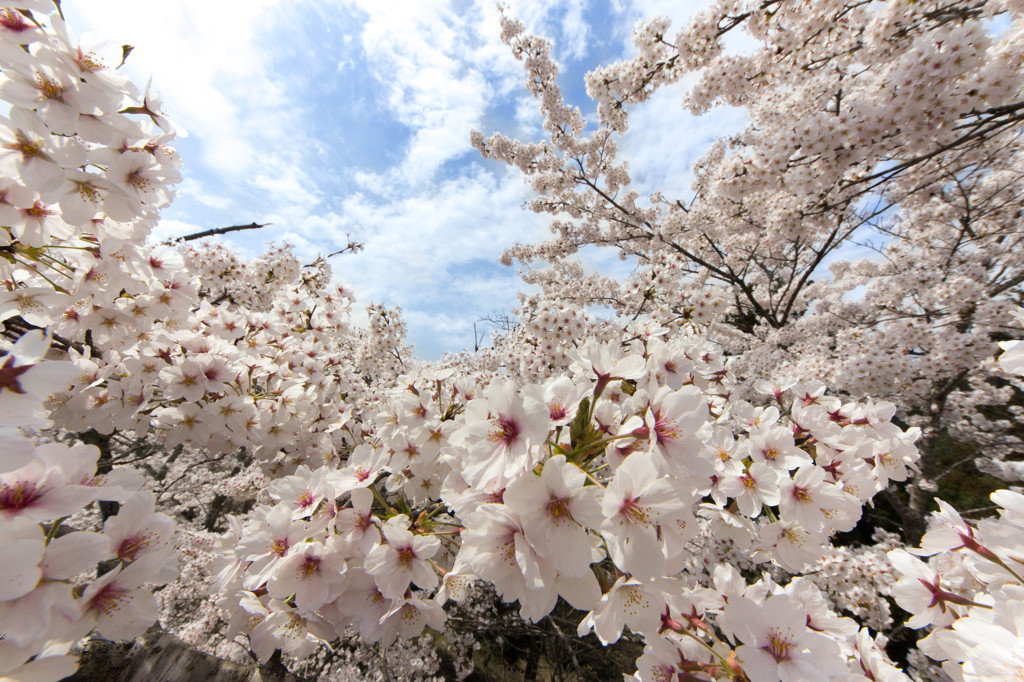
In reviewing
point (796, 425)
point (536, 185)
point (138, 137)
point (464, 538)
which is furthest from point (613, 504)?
point (536, 185)

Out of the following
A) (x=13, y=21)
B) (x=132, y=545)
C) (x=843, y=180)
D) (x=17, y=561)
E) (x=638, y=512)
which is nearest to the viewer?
(x=17, y=561)

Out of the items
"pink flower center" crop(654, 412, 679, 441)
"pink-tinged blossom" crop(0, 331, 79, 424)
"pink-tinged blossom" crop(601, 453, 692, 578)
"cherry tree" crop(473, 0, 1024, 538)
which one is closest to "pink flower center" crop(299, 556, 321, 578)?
"pink-tinged blossom" crop(0, 331, 79, 424)

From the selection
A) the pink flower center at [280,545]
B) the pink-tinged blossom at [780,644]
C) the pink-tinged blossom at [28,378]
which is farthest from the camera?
the pink flower center at [280,545]

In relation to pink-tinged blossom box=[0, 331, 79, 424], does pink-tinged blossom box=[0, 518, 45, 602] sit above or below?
below

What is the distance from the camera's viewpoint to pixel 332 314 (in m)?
4.89

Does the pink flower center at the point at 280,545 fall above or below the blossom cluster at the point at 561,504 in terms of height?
below

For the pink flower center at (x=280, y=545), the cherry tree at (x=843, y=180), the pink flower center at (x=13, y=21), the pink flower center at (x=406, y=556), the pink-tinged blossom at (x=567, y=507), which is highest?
the cherry tree at (x=843, y=180)

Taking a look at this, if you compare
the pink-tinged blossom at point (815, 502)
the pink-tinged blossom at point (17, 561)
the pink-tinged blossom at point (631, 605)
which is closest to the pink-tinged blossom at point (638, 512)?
the pink-tinged blossom at point (631, 605)

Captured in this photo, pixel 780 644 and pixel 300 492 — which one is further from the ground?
pixel 300 492

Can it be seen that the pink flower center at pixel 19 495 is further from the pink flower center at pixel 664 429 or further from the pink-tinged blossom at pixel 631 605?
the pink flower center at pixel 664 429

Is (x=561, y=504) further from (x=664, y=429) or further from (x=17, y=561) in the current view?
(x=17, y=561)

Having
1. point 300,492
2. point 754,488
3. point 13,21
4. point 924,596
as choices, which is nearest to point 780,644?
point 754,488

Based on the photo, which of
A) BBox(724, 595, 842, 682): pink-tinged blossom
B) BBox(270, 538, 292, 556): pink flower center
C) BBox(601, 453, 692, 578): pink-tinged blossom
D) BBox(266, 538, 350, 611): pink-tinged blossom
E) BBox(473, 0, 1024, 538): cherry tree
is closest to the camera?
BBox(601, 453, 692, 578): pink-tinged blossom

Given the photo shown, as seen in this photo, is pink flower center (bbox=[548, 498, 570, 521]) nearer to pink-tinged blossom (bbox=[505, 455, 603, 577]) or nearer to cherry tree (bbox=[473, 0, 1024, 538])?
pink-tinged blossom (bbox=[505, 455, 603, 577])
